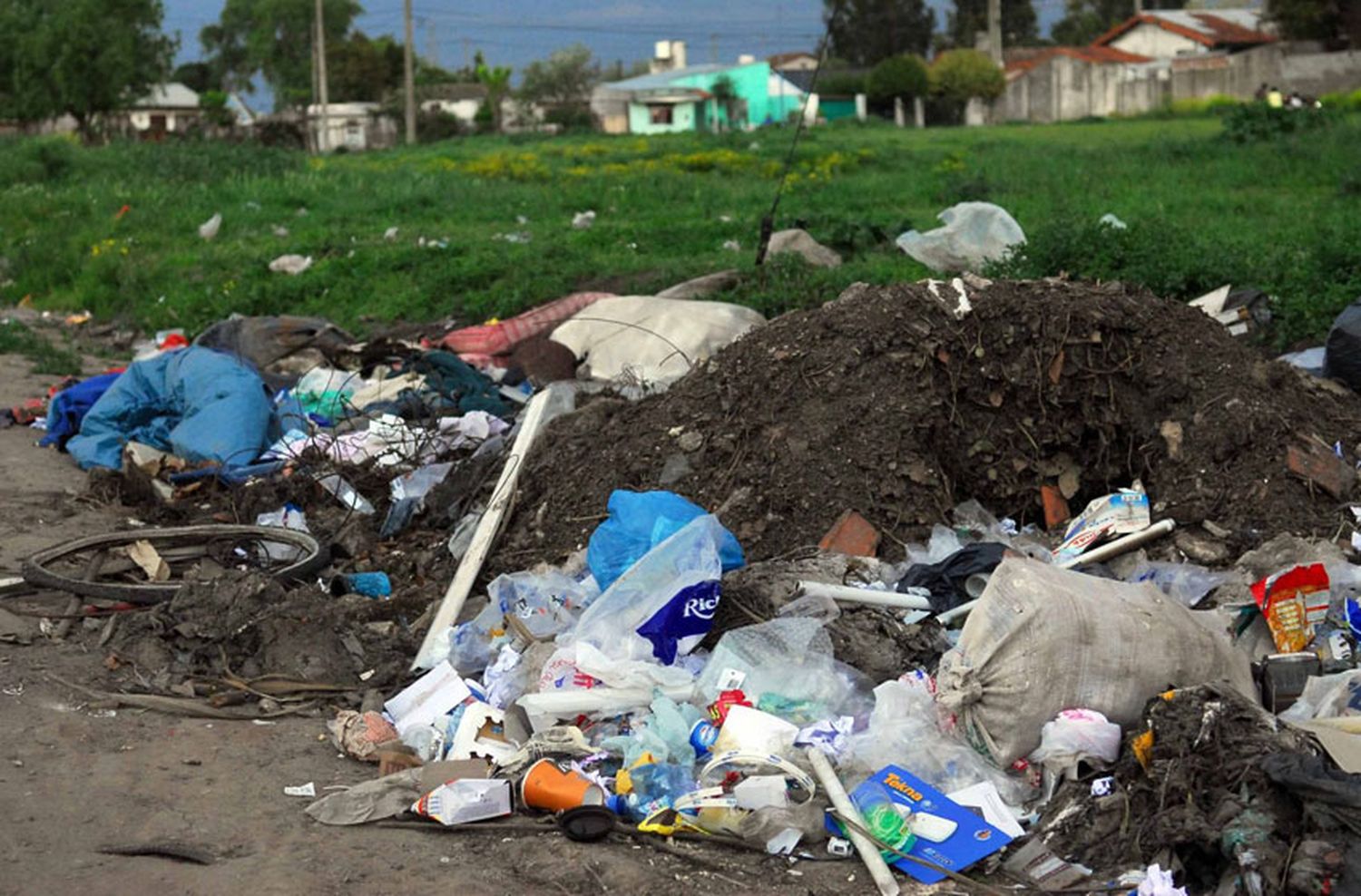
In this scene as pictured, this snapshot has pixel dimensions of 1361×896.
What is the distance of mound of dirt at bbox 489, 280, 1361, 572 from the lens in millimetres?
5617

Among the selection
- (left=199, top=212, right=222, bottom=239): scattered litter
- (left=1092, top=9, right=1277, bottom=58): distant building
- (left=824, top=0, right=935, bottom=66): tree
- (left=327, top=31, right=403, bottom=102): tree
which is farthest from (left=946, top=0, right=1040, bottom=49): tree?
(left=199, top=212, right=222, bottom=239): scattered litter

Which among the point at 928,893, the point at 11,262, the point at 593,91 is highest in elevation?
the point at 593,91

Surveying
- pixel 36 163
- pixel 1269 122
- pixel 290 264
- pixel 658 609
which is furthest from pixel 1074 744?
pixel 36 163

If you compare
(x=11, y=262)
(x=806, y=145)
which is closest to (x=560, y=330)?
(x=11, y=262)

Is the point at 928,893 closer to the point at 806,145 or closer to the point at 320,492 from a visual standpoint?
the point at 320,492

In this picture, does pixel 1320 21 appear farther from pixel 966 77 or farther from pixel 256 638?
pixel 256 638

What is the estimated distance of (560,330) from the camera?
9.34m

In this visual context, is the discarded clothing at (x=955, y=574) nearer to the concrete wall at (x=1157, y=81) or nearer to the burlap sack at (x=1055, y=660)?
the burlap sack at (x=1055, y=660)

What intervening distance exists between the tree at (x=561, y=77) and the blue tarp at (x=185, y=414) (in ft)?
161

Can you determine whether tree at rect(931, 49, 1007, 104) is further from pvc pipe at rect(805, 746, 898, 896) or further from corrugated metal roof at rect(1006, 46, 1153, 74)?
pvc pipe at rect(805, 746, 898, 896)

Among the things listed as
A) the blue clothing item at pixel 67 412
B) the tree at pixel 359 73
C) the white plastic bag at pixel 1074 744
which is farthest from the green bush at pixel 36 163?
the tree at pixel 359 73

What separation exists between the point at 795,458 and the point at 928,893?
2422 mm

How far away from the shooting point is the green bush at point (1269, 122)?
19.7 meters

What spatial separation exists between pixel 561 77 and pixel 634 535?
56.7m
